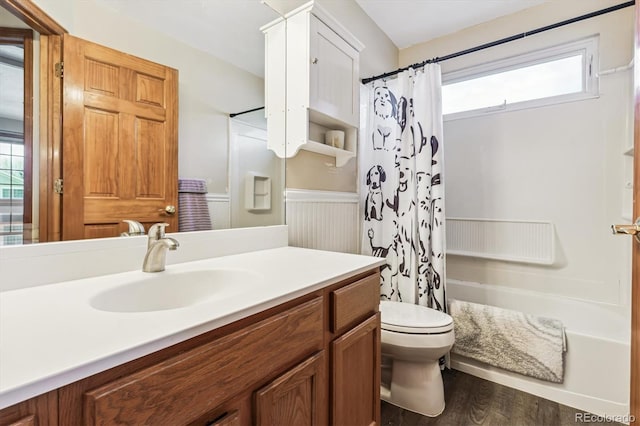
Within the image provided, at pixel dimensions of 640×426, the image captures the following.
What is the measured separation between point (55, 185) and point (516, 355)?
2218 mm

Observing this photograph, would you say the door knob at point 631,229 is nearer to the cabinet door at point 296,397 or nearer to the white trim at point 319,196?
the cabinet door at point 296,397

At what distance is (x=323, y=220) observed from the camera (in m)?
1.77

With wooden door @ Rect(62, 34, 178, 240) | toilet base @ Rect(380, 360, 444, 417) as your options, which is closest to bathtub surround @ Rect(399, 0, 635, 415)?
toilet base @ Rect(380, 360, 444, 417)

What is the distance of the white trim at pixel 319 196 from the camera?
1.59 metres

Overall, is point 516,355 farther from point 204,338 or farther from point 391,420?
point 204,338

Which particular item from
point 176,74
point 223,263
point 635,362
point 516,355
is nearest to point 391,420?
point 516,355

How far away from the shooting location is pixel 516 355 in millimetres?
1700

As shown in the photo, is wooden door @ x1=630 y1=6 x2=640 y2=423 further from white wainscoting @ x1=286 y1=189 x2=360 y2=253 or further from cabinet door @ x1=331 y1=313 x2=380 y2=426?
white wainscoting @ x1=286 y1=189 x2=360 y2=253

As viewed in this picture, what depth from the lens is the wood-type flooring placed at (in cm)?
145

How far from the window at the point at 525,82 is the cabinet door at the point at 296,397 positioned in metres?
2.23

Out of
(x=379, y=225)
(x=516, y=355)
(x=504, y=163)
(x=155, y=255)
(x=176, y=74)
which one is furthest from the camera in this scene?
(x=504, y=163)

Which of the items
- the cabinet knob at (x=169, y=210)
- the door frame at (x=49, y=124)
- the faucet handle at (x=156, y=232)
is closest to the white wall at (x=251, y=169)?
the cabinet knob at (x=169, y=210)

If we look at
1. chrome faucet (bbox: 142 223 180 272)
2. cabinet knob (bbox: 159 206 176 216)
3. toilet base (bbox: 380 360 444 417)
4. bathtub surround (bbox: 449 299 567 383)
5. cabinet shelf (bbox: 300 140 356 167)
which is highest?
cabinet shelf (bbox: 300 140 356 167)

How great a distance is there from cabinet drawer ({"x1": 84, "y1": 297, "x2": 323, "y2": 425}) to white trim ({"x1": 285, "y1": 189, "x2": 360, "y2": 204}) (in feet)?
2.79
